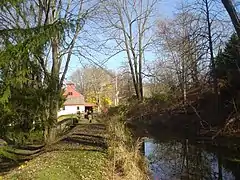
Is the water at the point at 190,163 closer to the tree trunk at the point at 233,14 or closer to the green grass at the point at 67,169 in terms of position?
the green grass at the point at 67,169

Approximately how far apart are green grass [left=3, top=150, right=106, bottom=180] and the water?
259 cm

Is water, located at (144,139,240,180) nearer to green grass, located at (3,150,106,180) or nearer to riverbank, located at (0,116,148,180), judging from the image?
riverbank, located at (0,116,148,180)

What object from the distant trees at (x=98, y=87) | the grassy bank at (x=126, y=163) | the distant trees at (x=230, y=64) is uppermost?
the distant trees at (x=98, y=87)

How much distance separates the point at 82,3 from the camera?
19938mm

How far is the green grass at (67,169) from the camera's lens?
8578mm

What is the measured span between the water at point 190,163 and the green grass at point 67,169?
2.59 metres

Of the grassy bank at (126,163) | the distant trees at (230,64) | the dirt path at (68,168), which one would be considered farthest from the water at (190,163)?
the distant trees at (230,64)

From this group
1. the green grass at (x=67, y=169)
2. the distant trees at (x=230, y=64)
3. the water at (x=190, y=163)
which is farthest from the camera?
the distant trees at (x=230, y=64)

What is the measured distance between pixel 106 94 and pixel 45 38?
260 ft

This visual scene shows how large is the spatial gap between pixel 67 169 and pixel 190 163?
22.8ft

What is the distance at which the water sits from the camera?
41.3 ft

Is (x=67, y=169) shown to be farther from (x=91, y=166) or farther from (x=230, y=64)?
(x=230, y=64)

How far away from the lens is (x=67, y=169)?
31.4 ft

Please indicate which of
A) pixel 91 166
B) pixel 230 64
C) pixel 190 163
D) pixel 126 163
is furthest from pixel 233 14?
pixel 91 166
